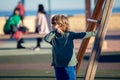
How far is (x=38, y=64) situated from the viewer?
11.1 metres

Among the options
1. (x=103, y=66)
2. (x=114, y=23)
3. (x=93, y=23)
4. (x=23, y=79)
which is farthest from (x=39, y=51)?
(x=114, y=23)

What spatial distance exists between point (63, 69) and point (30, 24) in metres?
16.3

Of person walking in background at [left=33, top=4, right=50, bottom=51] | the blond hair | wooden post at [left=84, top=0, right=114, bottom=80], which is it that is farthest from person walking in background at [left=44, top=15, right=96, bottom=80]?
person walking in background at [left=33, top=4, right=50, bottom=51]

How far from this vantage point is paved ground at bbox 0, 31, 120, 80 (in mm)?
9340

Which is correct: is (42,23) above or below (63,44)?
below

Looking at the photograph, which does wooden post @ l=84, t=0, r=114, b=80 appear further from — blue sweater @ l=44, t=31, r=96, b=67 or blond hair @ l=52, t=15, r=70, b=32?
blond hair @ l=52, t=15, r=70, b=32

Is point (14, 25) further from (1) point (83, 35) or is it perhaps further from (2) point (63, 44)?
(1) point (83, 35)

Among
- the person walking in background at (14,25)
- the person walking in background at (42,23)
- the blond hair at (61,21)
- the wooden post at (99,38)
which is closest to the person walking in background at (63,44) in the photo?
the blond hair at (61,21)

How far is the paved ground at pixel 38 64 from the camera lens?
368 inches

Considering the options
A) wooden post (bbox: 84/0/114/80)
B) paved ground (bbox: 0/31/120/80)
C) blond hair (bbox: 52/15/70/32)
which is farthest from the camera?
paved ground (bbox: 0/31/120/80)

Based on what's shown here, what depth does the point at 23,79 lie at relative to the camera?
29.5 feet

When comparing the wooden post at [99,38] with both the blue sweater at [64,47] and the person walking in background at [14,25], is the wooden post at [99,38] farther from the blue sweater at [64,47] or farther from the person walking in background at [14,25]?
the person walking in background at [14,25]

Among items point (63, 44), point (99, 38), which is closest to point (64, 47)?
point (63, 44)

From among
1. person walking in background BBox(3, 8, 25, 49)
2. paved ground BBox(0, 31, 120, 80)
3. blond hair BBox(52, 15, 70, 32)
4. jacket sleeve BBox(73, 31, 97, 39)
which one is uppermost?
blond hair BBox(52, 15, 70, 32)
